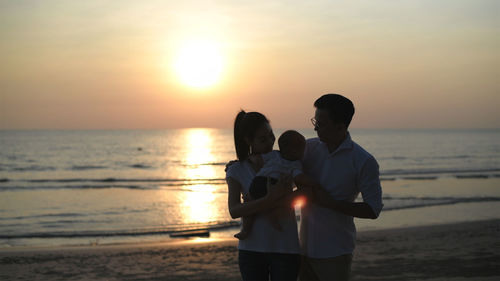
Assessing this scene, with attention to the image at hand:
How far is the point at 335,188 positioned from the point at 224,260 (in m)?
7.88

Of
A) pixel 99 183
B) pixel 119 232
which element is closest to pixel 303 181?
pixel 119 232

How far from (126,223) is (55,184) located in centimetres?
1779

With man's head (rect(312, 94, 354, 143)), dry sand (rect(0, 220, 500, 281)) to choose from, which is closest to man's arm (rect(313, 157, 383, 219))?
man's head (rect(312, 94, 354, 143))

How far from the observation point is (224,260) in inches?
414

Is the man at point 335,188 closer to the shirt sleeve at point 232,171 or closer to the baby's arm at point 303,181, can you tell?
the baby's arm at point 303,181

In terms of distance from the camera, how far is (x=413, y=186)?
29172mm

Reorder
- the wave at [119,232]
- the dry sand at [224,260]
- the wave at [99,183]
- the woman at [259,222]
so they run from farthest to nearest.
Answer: the wave at [99,183], the wave at [119,232], the dry sand at [224,260], the woman at [259,222]

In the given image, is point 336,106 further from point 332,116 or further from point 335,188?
point 335,188

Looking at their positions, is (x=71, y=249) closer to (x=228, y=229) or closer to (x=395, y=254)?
(x=228, y=229)

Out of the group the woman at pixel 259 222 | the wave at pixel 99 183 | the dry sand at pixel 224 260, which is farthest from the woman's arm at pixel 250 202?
the wave at pixel 99 183

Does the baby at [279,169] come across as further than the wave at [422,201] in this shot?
No

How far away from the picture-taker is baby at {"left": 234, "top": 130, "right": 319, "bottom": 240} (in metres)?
2.90

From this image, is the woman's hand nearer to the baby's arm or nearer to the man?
the baby's arm

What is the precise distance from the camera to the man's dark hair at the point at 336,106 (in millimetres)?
2992
